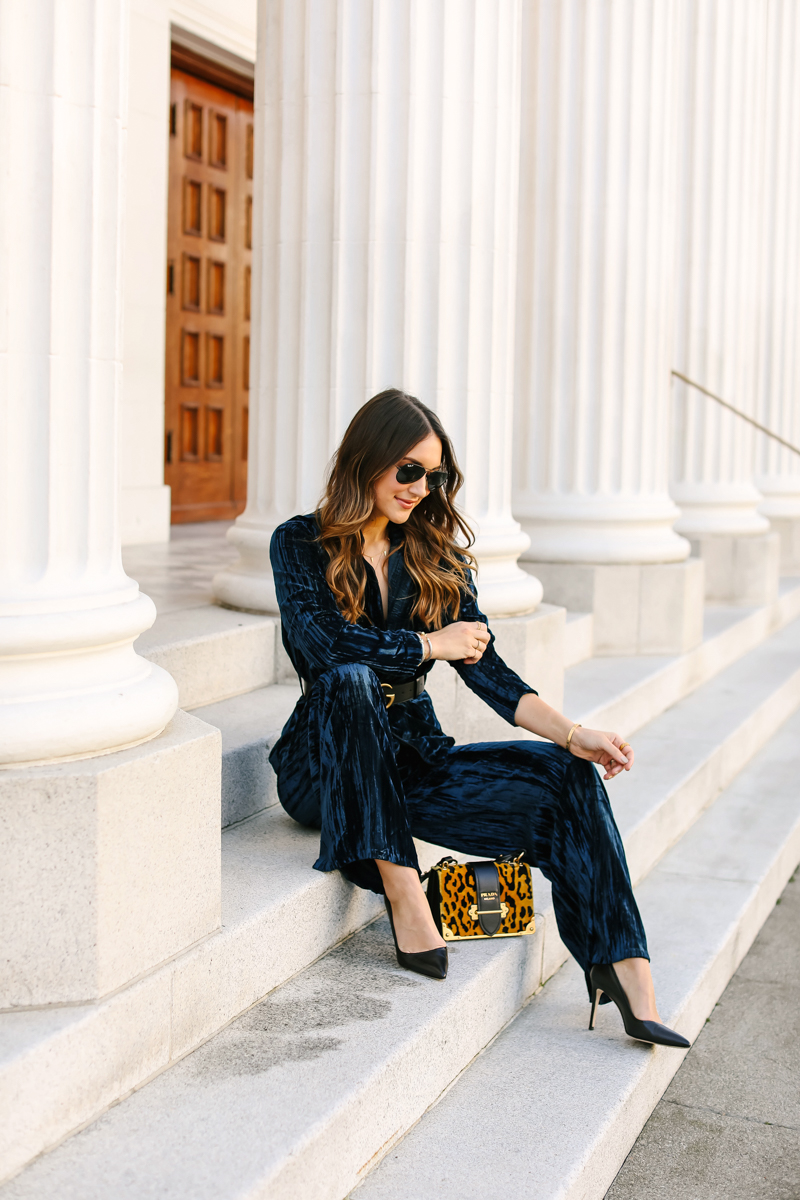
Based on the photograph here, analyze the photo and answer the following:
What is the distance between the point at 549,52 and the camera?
6.93m

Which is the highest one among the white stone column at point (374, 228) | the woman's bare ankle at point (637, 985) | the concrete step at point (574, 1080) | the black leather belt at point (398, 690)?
the white stone column at point (374, 228)

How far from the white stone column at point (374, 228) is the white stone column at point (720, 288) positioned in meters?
4.03

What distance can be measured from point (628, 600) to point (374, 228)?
3010mm

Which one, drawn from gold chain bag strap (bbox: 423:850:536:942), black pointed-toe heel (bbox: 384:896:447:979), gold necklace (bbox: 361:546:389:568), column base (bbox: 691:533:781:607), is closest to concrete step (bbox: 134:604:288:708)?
gold necklace (bbox: 361:546:389:568)

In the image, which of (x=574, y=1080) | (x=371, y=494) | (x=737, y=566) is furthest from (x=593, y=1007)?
(x=737, y=566)

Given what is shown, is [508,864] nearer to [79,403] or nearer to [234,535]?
[79,403]

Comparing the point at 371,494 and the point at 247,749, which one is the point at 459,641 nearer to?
the point at 371,494

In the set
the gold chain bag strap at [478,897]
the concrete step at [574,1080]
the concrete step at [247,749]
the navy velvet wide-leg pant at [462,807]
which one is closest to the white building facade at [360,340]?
the concrete step at [247,749]

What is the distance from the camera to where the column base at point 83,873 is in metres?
2.49

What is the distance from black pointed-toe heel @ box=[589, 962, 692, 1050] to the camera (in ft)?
10.7

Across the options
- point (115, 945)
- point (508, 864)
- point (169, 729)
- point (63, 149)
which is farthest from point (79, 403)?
point (508, 864)

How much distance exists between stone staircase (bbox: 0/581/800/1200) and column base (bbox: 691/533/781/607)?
4516 millimetres

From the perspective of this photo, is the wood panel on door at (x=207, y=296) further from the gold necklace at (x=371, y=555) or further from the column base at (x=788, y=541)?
the gold necklace at (x=371, y=555)

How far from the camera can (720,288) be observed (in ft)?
29.4
